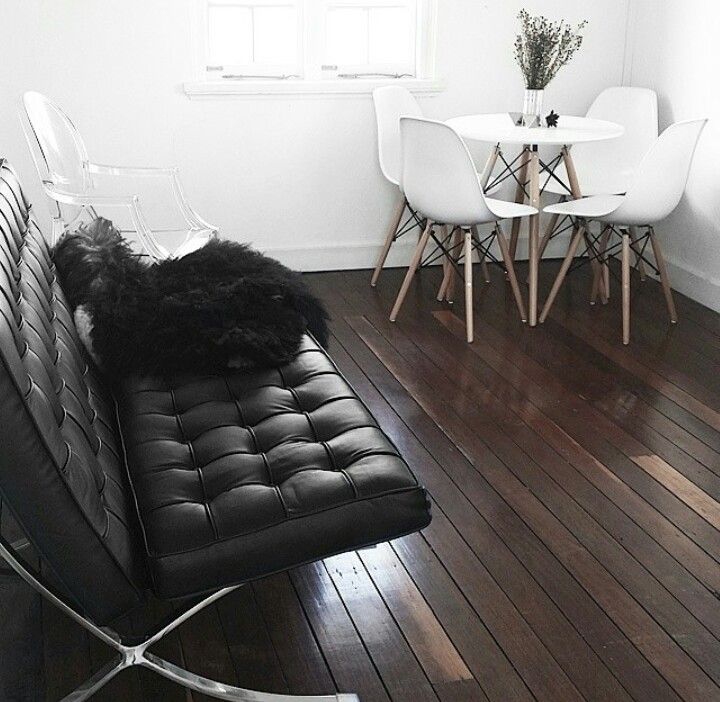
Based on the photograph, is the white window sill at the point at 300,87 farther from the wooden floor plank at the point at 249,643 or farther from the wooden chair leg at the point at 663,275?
the wooden floor plank at the point at 249,643

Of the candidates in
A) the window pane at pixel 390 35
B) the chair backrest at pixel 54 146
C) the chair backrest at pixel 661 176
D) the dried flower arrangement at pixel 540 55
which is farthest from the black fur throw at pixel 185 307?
the window pane at pixel 390 35

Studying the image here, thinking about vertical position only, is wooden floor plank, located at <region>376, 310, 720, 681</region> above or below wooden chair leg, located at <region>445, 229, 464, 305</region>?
below

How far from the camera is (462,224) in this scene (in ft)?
13.1

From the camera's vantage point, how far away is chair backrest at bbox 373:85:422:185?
457cm

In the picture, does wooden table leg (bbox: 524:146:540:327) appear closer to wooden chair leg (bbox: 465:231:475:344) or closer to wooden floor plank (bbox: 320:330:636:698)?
wooden chair leg (bbox: 465:231:475:344)

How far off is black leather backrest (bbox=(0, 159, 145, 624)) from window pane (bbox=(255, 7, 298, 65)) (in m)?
2.69

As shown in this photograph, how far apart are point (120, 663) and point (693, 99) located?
11.9 ft

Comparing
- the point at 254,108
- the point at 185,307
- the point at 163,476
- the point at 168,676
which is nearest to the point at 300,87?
the point at 254,108

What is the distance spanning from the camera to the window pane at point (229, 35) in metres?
4.52

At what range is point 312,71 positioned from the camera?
4641 millimetres

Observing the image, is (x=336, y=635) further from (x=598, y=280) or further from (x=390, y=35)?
(x=390, y=35)

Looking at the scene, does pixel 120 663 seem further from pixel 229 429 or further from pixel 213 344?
pixel 213 344

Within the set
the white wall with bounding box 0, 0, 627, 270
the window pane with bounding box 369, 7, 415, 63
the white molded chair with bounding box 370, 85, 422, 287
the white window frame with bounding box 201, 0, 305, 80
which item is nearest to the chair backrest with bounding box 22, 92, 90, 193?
the white wall with bounding box 0, 0, 627, 270

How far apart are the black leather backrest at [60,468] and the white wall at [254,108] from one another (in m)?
2.41
